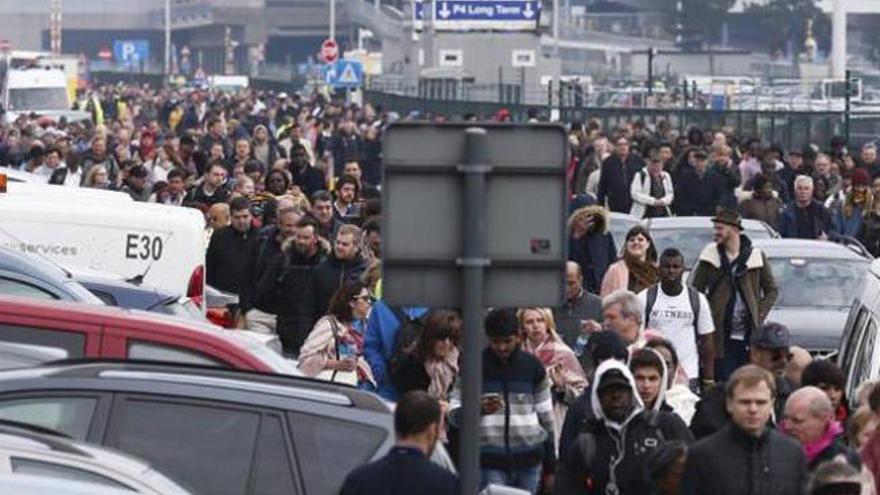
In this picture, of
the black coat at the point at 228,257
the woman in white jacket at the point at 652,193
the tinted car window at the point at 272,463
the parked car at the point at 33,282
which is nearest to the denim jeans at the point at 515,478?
the parked car at the point at 33,282

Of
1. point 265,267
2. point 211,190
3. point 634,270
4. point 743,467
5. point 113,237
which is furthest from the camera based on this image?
point 211,190

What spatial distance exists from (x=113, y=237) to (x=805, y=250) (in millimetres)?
6038

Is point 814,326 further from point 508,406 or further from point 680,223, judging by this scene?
point 508,406

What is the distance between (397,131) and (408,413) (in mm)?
1044

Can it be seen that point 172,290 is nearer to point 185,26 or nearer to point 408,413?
point 408,413

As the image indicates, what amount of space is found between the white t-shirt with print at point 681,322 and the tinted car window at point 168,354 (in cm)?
534

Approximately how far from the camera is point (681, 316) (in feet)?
58.1

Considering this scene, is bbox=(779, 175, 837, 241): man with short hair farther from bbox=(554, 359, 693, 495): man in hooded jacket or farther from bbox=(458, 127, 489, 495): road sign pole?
bbox=(458, 127, 489, 495): road sign pole

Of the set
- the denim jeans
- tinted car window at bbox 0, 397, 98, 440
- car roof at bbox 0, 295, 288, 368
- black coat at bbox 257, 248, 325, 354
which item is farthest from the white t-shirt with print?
tinted car window at bbox 0, 397, 98, 440

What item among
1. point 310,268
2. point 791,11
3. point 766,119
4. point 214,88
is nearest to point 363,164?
point 766,119

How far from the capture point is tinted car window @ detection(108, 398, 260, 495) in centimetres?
1020

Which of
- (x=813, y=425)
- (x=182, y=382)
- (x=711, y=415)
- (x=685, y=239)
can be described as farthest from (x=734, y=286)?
(x=182, y=382)

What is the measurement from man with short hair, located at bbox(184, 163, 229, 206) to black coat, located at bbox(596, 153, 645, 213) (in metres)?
5.51

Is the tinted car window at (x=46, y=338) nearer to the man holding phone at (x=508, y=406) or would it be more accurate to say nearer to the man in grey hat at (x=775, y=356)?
the man holding phone at (x=508, y=406)
